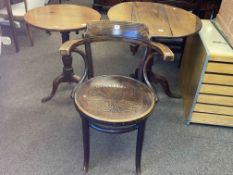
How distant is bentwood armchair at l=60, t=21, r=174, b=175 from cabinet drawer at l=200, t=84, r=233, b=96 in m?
0.48

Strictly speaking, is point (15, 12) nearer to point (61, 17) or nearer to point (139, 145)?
point (61, 17)

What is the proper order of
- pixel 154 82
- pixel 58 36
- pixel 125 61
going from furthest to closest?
pixel 58 36
pixel 125 61
pixel 154 82

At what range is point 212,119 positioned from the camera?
6.11 feet

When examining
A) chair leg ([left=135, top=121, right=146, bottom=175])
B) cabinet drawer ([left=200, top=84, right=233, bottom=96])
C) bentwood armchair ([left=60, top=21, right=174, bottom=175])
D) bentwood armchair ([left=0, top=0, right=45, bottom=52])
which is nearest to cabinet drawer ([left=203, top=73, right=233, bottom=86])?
cabinet drawer ([left=200, top=84, right=233, bottom=96])

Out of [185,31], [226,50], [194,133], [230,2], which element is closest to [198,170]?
[194,133]

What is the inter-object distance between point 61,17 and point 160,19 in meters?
0.77

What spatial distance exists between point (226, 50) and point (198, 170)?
0.81 metres

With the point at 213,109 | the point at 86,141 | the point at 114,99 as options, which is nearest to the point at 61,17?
the point at 114,99

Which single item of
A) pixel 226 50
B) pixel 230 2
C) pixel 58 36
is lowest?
pixel 58 36

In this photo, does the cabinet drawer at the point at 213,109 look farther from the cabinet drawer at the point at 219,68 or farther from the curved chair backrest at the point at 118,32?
the curved chair backrest at the point at 118,32

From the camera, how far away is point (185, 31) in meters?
1.71

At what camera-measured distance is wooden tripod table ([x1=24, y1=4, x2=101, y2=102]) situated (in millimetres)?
1712

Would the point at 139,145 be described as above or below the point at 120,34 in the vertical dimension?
below

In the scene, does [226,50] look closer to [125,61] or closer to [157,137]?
[157,137]
